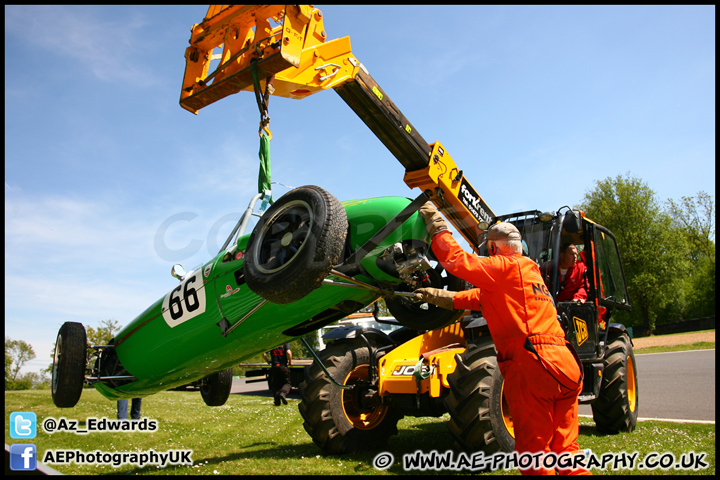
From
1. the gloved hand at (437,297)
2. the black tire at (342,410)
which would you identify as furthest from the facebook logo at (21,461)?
the black tire at (342,410)

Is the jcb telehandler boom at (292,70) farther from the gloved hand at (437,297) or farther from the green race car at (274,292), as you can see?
the gloved hand at (437,297)

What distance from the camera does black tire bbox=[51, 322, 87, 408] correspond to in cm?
594

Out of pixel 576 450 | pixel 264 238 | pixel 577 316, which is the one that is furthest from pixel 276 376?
pixel 576 450

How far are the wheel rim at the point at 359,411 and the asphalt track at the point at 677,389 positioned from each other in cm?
445

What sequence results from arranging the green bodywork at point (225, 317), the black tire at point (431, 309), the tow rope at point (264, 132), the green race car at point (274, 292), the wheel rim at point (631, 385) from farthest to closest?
the wheel rim at point (631, 385) < the black tire at point (431, 309) < the green bodywork at point (225, 317) < the tow rope at point (264, 132) < the green race car at point (274, 292)

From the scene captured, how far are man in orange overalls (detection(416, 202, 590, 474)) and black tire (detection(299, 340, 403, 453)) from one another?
9.73 ft

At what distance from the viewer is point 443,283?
4.65m

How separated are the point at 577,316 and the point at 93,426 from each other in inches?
300

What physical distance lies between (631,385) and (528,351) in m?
5.33

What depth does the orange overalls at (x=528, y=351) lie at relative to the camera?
3244 millimetres

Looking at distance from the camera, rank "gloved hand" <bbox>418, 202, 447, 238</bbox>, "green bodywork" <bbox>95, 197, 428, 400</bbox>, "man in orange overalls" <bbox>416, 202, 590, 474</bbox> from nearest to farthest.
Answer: "man in orange overalls" <bbox>416, 202, 590, 474</bbox> → "gloved hand" <bbox>418, 202, 447, 238</bbox> → "green bodywork" <bbox>95, 197, 428, 400</bbox>

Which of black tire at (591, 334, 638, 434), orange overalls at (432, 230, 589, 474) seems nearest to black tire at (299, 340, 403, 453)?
black tire at (591, 334, 638, 434)

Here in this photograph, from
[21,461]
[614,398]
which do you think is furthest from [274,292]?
[614,398]

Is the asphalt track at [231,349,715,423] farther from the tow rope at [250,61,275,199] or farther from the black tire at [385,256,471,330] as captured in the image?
the tow rope at [250,61,275,199]
